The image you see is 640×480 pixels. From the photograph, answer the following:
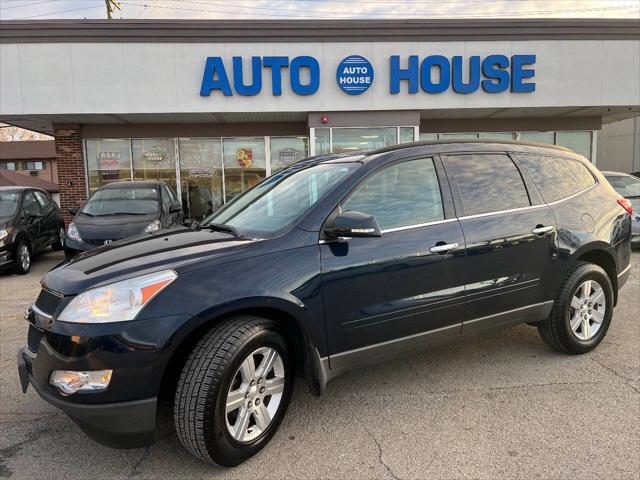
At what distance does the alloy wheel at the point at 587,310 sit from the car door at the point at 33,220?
8.90 meters

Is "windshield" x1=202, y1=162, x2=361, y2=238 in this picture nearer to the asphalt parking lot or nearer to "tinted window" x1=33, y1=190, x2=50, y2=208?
the asphalt parking lot

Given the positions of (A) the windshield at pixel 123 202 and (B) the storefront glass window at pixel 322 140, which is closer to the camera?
(A) the windshield at pixel 123 202

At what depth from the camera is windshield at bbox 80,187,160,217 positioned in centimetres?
806

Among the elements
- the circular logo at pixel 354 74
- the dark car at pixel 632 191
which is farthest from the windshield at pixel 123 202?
the dark car at pixel 632 191

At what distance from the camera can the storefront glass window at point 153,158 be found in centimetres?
1333

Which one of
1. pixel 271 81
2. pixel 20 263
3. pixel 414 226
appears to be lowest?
pixel 20 263

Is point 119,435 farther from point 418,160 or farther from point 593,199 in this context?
point 593,199

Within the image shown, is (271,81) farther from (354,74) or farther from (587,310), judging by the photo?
(587,310)

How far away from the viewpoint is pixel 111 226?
7.43 metres

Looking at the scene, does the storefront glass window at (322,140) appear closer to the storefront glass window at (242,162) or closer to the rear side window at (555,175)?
the storefront glass window at (242,162)

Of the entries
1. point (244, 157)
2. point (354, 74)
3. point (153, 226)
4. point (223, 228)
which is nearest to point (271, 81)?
point (354, 74)

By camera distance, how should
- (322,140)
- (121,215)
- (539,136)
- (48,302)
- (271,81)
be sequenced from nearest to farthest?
1. (48,302)
2. (121,215)
3. (271,81)
4. (322,140)
5. (539,136)

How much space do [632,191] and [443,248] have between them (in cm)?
851

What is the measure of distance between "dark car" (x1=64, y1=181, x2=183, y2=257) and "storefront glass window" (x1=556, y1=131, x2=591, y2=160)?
1160 centimetres
